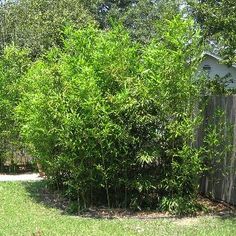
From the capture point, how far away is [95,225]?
25.6 feet

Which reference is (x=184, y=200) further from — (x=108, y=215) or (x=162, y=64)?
(x=162, y=64)

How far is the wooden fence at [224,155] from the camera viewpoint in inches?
338

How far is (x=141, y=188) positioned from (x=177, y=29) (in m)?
2.89

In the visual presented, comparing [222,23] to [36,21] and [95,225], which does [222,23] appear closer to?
[95,225]

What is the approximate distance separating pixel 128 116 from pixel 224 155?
183 centimetres

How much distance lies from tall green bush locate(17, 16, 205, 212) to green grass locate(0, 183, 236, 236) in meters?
0.85

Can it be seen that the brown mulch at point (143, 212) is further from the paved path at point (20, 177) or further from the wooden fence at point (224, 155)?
the paved path at point (20, 177)

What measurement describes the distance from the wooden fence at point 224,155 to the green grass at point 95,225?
86 cm

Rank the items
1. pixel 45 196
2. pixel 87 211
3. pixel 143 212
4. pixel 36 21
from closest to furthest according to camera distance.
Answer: pixel 143 212 < pixel 87 211 < pixel 45 196 < pixel 36 21

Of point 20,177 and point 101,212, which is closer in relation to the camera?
point 101,212

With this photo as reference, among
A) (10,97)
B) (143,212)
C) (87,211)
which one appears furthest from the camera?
(10,97)

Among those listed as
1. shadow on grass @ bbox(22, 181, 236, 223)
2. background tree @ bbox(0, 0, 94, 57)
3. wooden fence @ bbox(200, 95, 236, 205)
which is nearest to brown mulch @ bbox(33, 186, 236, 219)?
shadow on grass @ bbox(22, 181, 236, 223)

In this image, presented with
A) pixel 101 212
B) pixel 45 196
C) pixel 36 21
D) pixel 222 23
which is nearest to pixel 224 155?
pixel 101 212

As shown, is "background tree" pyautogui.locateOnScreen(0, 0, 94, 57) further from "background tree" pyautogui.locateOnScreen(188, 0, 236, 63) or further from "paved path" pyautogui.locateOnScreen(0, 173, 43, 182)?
"background tree" pyautogui.locateOnScreen(188, 0, 236, 63)
